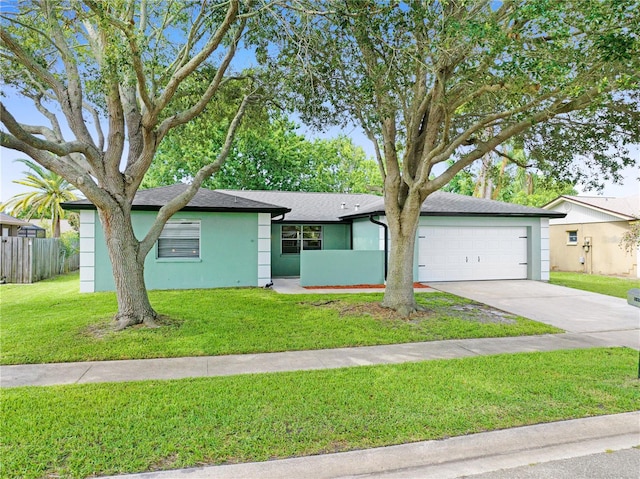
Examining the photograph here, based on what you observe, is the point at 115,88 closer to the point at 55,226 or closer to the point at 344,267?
the point at 344,267

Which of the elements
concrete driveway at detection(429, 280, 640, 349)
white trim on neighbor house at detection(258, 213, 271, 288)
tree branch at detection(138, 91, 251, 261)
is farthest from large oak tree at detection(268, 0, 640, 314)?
white trim on neighbor house at detection(258, 213, 271, 288)

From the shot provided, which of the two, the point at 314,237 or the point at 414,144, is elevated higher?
the point at 414,144

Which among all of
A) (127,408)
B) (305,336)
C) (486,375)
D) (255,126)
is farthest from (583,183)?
(127,408)

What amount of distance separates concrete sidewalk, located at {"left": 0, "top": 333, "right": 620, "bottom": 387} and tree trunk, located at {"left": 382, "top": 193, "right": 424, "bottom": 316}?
2061 mm

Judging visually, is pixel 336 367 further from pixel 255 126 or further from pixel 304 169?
pixel 304 169

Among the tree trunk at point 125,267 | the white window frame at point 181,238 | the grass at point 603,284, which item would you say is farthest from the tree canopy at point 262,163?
the tree trunk at point 125,267

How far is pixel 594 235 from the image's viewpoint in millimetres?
18375

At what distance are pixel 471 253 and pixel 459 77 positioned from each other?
7878 millimetres

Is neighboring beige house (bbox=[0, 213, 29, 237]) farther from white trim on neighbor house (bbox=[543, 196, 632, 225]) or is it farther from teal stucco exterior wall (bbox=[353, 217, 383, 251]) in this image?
white trim on neighbor house (bbox=[543, 196, 632, 225])

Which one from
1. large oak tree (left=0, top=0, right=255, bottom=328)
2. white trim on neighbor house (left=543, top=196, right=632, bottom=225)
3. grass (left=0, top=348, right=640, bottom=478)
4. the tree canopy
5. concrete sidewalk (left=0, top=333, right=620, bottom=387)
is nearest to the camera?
grass (left=0, top=348, right=640, bottom=478)

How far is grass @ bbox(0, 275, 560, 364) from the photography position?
5.93 m

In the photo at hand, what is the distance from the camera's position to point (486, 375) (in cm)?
487

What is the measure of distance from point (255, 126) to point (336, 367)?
8482mm

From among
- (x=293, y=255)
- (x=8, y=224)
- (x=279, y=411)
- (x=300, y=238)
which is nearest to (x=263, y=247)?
(x=293, y=255)
